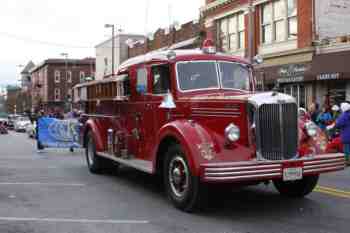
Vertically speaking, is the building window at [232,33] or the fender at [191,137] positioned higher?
the building window at [232,33]

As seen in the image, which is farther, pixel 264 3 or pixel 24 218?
pixel 264 3

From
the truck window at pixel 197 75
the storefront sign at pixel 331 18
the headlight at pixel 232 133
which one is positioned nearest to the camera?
the headlight at pixel 232 133

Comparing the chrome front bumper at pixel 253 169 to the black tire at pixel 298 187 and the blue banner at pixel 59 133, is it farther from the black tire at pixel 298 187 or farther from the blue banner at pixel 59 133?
the blue banner at pixel 59 133

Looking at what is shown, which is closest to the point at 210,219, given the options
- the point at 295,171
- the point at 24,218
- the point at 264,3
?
the point at 295,171

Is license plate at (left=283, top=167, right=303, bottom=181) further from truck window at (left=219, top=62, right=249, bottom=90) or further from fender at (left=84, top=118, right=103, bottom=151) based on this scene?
fender at (left=84, top=118, right=103, bottom=151)

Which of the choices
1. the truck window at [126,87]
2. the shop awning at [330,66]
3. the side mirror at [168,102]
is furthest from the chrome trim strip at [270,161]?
the shop awning at [330,66]

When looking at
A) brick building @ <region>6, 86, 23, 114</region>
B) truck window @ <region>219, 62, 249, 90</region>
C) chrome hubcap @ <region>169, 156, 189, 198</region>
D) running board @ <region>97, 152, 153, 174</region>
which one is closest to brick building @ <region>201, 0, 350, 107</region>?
truck window @ <region>219, 62, 249, 90</region>

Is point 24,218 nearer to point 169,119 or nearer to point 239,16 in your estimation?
point 169,119

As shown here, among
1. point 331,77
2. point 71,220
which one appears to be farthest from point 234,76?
point 331,77

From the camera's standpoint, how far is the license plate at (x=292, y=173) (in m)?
7.00

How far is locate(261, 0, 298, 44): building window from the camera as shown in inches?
885

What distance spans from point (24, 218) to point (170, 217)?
206 centimetres

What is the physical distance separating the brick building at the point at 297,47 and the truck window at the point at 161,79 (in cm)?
1127

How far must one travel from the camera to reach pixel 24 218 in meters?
7.18
